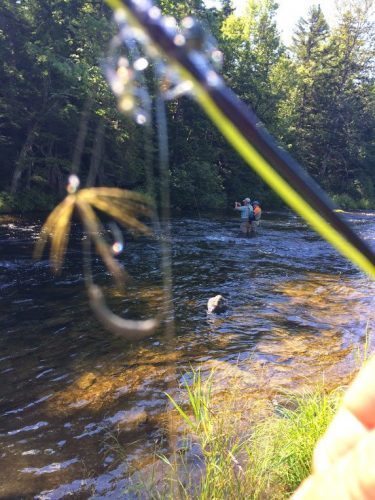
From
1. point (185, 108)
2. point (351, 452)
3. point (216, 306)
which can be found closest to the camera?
point (351, 452)

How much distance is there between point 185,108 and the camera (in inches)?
1293

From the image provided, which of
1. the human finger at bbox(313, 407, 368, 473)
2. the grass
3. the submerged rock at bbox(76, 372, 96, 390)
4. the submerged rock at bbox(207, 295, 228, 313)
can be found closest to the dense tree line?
the submerged rock at bbox(207, 295, 228, 313)

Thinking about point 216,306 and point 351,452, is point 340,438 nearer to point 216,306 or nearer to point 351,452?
point 351,452

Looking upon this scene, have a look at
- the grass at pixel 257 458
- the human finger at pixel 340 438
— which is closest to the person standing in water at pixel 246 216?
the grass at pixel 257 458

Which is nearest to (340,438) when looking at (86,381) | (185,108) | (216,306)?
(86,381)

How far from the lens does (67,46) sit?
24531 millimetres

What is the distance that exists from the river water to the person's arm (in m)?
0.26

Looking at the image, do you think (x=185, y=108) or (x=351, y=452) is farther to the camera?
(x=185, y=108)

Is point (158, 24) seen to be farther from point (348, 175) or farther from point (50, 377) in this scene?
point (348, 175)

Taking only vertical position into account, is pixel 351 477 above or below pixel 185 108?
below

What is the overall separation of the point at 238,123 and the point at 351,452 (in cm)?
45

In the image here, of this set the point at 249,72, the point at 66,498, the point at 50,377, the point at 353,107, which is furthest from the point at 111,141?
the point at 353,107

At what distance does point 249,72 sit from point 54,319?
33759 mm

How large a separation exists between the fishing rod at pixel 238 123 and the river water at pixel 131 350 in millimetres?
124
